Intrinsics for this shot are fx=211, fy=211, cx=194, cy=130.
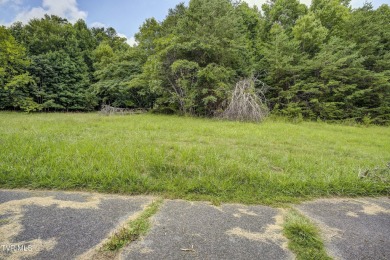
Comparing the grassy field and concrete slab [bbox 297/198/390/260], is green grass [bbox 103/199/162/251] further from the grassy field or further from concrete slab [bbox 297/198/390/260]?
concrete slab [bbox 297/198/390/260]

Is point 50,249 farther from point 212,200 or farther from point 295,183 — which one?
point 295,183

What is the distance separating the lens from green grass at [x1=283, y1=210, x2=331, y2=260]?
148 cm

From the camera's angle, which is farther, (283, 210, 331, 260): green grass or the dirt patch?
the dirt patch

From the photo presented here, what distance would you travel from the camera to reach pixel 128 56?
19.9 m

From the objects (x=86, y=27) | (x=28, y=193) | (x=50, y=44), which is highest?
(x=86, y=27)

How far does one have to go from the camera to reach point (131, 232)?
1.64 metres

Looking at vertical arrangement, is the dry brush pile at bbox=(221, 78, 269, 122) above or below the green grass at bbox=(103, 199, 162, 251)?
above

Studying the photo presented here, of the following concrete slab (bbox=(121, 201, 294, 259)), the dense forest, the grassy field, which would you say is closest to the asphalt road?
concrete slab (bbox=(121, 201, 294, 259))

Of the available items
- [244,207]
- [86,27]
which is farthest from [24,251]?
[86,27]

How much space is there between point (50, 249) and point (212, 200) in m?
1.51

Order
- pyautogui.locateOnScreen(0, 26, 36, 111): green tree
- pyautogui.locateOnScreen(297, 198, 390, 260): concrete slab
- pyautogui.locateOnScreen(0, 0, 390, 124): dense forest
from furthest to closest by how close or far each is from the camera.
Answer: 1. pyautogui.locateOnScreen(0, 26, 36, 111): green tree
2. pyautogui.locateOnScreen(0, 0, 390, 124): dense forest
3. pyautogui.locateOnScreen(297, 198, 390, 260): concrete slab

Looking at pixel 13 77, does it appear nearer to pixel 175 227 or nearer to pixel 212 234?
pixel 175 227

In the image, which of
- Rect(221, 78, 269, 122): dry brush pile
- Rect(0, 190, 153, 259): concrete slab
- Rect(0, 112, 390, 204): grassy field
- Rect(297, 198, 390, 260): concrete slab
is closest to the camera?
Rect(0, 190, 153, 259): concrete slab

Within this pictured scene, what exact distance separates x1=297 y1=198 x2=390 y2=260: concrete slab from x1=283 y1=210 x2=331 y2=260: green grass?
0.24 feet
